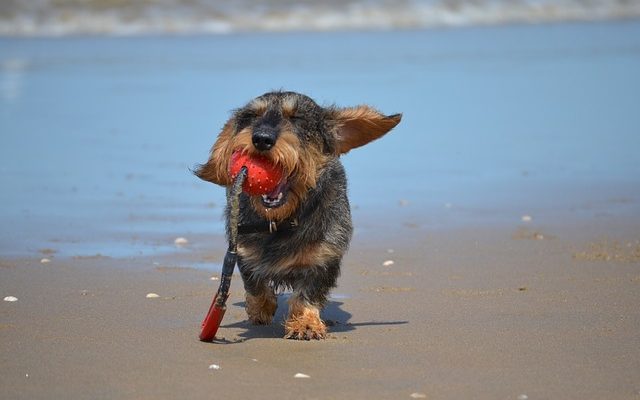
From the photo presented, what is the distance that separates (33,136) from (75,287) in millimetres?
7569

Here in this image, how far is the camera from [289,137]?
19.9 ft

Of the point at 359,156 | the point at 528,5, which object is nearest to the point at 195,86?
the point at 359,156

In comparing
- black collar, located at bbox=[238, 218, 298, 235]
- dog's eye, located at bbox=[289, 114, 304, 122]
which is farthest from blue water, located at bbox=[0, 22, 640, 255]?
dog's eye, located at bbox=[289, 114, 304, 122]

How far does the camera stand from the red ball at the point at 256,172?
5.99m

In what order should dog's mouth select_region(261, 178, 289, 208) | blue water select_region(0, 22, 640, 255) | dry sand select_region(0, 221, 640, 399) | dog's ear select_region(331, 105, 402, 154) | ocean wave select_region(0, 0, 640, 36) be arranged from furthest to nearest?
ocean wave select_region(0, 0, 640, 36)
blue water select_region(0, 22, 640, 255)
dog's ear select_region(331, 105, 402, 154)
dog's mouth select_region(261, 178, 289, 208)
dry sand select_region(0, 221, 640, 399)

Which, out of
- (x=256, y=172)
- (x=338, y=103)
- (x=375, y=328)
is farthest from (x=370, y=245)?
(x=338, y=103)

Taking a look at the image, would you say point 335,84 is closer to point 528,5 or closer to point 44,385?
point 44,385

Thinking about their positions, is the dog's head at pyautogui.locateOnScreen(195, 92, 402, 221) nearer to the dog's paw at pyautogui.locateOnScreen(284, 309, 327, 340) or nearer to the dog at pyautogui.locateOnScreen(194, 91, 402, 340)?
the dog at pyautogui.locateOnScreen(194, 91, 402, 340)

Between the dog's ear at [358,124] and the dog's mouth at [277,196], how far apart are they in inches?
23.0

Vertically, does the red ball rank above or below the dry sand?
above

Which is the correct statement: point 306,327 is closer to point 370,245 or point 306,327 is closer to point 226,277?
point 226,277

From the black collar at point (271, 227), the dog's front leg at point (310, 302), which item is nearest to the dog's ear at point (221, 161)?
the black collar at point (271, 227)

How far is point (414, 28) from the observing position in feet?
119

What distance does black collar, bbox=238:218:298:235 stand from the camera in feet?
21.0
